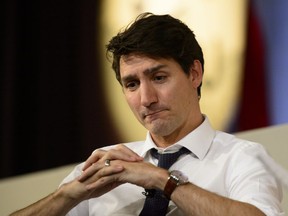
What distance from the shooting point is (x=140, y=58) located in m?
1.22

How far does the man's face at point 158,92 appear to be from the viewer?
1206mm

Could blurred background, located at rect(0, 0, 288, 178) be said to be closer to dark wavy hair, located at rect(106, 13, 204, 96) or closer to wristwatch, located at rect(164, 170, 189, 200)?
dark wavy hair, located at rect(106, 13, 204, 96)

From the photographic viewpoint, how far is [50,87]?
2.19 meters

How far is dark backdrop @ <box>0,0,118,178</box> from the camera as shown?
217cm

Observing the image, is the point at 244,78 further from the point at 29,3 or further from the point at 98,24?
the point at 29,3

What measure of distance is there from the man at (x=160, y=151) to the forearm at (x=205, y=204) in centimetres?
3

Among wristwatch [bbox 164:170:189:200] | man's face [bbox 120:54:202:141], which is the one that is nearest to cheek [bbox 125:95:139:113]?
man's face [bbox 120:54:202:141]

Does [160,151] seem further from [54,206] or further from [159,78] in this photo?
[54,206]

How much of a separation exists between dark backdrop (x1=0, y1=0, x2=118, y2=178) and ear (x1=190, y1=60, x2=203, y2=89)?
88cm

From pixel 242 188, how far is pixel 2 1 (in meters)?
1.48

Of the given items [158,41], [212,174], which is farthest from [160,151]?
[158,41]

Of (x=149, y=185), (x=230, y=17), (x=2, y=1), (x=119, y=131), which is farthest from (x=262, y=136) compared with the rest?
(x=2, y=1)

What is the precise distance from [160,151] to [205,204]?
29 centimetres

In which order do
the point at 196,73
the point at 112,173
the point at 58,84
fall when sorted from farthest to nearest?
1. the point at 58,84
2. the point at 196,73
3. the point at 112,173
